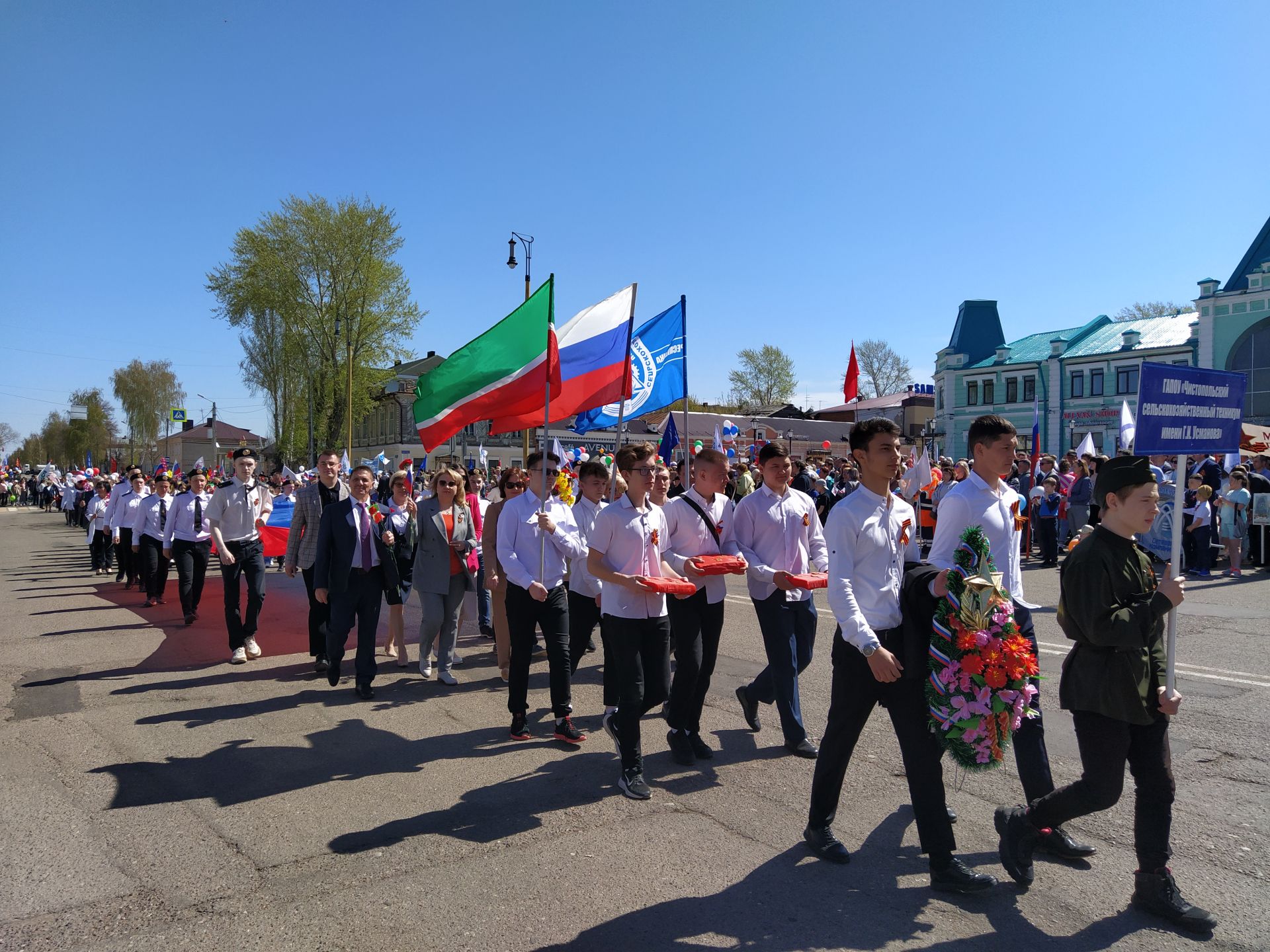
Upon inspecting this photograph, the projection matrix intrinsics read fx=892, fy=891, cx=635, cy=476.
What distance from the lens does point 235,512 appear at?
29.3 feet

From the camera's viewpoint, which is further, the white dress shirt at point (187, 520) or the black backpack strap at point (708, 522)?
the white dress shirt at point (187, 520)

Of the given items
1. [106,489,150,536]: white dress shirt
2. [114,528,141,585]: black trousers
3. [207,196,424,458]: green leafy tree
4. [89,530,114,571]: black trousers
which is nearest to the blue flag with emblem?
[106,489,150,536]: white dress shirt

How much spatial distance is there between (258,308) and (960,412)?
4763cm

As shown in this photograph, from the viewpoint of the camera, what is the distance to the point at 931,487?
57.5 ft

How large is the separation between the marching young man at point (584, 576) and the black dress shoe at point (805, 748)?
1.61 metres

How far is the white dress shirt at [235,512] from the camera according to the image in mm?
8875

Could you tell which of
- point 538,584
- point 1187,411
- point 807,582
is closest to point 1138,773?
point 1187,411

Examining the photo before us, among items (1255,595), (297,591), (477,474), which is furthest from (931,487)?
(297,591)

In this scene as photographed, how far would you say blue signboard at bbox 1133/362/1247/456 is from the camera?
430cm

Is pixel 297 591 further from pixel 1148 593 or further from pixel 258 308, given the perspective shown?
pixel 258 308

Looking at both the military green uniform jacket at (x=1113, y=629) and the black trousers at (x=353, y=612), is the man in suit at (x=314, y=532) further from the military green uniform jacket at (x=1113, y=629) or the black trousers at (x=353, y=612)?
the military green uniform jacket at (x=1113, y=629)

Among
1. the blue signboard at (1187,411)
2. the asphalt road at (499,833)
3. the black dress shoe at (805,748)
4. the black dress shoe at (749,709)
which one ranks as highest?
the blue signboard at (1187,411)

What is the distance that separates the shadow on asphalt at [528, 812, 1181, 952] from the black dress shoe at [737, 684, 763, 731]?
6.99ft

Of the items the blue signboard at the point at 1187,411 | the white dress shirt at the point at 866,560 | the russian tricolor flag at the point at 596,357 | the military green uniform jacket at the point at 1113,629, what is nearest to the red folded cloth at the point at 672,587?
the white dress shirt at the point at 866,560
